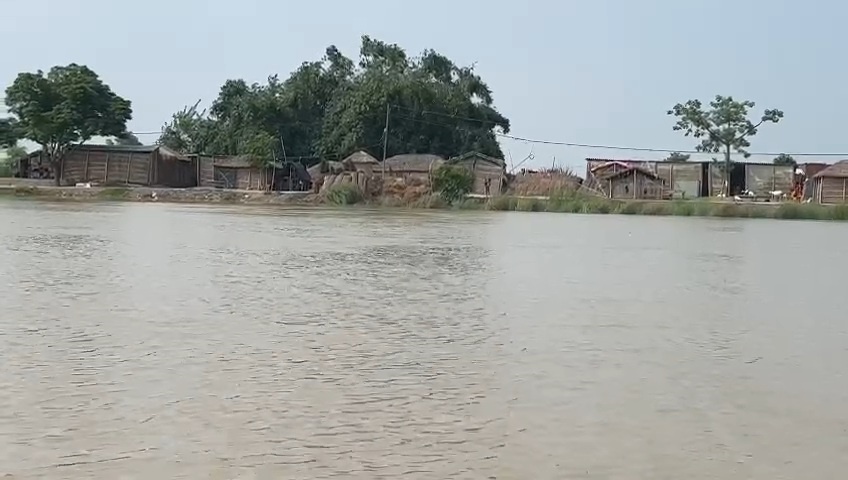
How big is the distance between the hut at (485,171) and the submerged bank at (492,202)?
5997mm

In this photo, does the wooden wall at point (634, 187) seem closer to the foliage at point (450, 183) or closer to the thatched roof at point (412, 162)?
the thatched roof at point (412, 162)

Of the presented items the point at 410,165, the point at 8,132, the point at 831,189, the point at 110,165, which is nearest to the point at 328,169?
the point at 410,165

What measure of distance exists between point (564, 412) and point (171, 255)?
398 inches

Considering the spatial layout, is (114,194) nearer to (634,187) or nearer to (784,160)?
(634,187)

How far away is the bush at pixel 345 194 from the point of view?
40406 millimetres

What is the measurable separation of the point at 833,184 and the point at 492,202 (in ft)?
56.6

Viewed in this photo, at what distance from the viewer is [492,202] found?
3816 cm

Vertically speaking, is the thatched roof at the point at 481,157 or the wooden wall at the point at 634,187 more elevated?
the thatched roof at the point at 481,157

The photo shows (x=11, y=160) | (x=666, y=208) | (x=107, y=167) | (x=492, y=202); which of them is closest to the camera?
(x=666, y=208)

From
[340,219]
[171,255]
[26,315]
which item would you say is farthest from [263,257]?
[340,219]

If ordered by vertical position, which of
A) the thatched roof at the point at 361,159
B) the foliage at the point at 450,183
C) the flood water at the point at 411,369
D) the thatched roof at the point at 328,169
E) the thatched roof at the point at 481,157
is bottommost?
the flood water at the point at 411,369

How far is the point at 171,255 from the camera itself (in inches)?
579

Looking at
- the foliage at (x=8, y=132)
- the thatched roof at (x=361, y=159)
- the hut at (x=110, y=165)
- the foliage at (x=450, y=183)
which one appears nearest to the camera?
the foliage at (x=450, y=183)

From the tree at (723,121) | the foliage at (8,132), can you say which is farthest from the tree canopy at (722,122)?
the foliage at (8,132)
